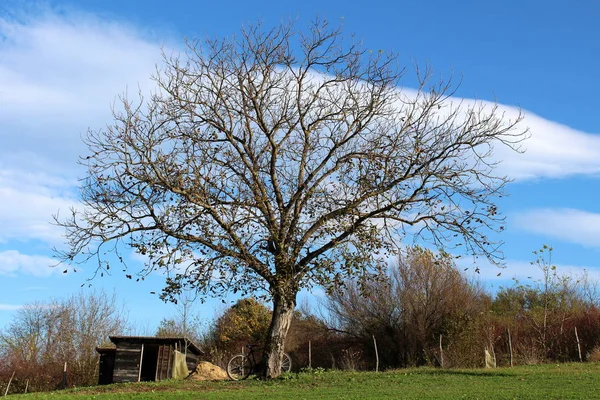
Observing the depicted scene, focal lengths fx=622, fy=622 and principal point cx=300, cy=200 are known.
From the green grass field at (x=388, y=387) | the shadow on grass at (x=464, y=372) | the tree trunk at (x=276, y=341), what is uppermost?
the tree trunk at (x=276, y=341)

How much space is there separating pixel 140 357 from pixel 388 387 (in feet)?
50.1

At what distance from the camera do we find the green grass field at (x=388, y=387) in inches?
600

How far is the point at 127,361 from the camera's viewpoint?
1150 inches

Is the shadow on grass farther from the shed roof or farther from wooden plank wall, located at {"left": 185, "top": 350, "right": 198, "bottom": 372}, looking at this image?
wooden plank wall, located at {"left": 185, "top": 350, "right": 198, "bottom": 372}

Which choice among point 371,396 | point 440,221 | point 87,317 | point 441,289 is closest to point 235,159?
point 440,221

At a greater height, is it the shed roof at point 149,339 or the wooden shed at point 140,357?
the shed roof at point 149,339

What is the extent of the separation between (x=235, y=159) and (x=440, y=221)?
6.80 meters

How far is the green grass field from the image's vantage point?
1524 centimetres

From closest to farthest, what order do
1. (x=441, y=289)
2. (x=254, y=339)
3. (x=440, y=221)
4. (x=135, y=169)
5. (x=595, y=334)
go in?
(x=135, y=169) → (x=440, y=221) → (x=595, y=334) → (x=441, y=289) → (x=254, y=339)

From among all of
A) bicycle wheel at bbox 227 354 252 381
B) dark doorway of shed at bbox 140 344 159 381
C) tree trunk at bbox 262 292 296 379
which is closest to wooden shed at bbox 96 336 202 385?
dark doorway of shed at bbox 140 344 159 381

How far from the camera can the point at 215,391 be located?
56.1 feet

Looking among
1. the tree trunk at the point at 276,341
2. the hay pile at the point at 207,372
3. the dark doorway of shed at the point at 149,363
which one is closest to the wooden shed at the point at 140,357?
the dark doorway of shed at the point at 149,363

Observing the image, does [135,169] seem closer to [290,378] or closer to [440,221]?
[290,378]

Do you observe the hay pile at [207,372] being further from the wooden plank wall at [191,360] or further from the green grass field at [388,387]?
the green grass field at [388,387]
